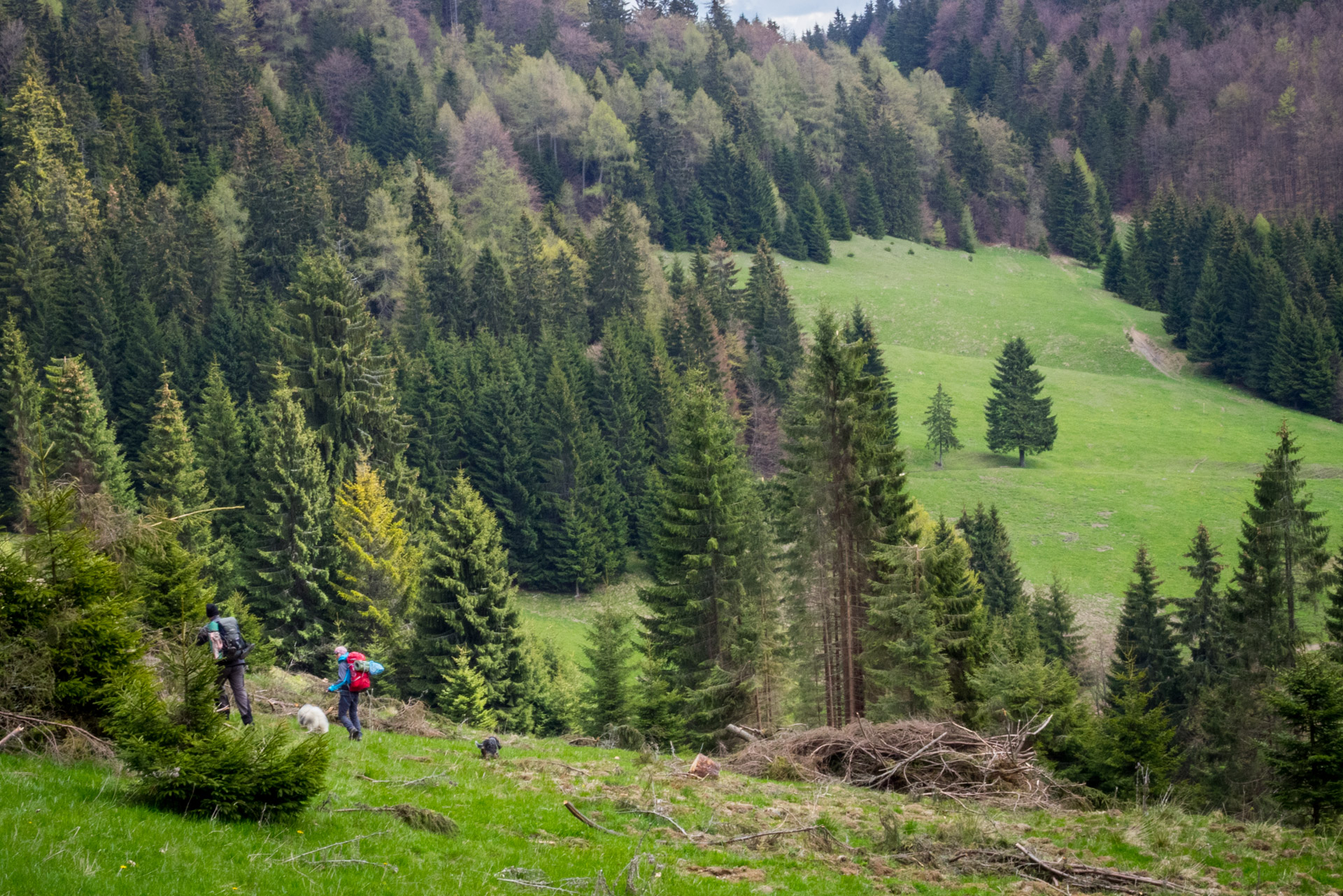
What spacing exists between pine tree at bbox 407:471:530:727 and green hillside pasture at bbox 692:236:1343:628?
39088 millimetres

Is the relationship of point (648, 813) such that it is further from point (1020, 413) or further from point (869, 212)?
point (869, 212)

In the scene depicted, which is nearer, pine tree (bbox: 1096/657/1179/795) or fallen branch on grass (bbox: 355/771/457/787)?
fallen branch on grass (bbox: 355/771/457/787)

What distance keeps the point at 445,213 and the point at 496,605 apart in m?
72.2

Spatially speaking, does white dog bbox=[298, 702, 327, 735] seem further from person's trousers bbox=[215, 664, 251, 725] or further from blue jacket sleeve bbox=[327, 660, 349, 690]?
blue jacket sleeve bbox=[327, 660, 349, 690]

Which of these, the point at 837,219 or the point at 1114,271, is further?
the point at 837,219

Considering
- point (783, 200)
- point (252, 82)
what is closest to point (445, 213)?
point (252, 82)

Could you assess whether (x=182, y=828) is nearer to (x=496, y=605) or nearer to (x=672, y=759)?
(x=672, y=759)

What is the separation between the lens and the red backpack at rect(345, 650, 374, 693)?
58.0ft

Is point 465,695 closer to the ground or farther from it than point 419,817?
closer to the ground

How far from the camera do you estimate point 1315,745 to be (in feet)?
56.9

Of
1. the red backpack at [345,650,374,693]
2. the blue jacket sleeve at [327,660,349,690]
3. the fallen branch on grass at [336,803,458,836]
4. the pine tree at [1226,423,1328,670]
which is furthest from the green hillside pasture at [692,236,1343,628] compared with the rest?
the fallen branch on grass at [336,803,458,836]

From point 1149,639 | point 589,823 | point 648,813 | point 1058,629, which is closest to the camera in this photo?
point 589,823

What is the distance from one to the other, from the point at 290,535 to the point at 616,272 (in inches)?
2140

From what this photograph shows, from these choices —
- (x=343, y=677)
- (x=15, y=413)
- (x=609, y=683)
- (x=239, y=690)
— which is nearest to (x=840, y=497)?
(x=609, y=683)
